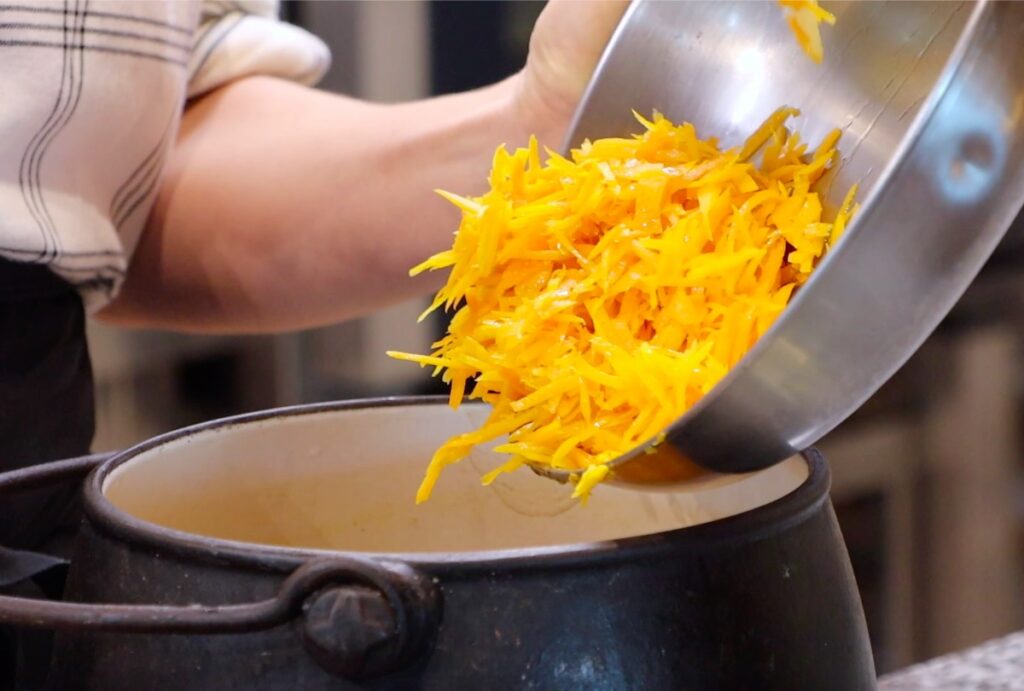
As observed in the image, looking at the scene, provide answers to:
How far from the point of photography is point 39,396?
91 cm

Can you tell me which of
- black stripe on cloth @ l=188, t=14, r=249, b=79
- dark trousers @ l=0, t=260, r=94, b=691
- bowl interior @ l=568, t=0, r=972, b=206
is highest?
bowl interior @ l=568, t=0, r=972, b=206

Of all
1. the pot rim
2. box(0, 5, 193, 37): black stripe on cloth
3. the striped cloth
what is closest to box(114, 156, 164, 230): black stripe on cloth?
the striped cloth

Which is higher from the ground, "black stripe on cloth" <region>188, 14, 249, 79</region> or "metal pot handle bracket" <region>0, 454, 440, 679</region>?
"metal pot handle bracket" <region>0, 454, 440, 679</region>

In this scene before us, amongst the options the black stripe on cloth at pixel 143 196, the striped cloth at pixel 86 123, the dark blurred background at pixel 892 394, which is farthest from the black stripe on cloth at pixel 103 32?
the dark blurred background at pixel 892 394

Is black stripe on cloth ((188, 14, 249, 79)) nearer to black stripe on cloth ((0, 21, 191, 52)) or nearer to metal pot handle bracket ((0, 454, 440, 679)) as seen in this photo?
black stripe on cloth ((0, 21, 191, 52))

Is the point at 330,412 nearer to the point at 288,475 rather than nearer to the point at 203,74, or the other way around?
the point at 288,475

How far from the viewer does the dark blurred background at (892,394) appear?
2.26 metres

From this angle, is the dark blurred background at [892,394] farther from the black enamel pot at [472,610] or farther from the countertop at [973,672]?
the black enamel pot at [472,610]

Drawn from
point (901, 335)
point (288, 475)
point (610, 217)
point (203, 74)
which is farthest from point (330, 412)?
point (203, 74)

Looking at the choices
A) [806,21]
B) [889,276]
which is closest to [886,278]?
[889,276]

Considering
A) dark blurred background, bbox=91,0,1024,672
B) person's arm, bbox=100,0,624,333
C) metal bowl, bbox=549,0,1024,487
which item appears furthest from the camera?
dark blurred background, bbox=91,0,1024,672

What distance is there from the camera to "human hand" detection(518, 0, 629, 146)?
2.81 feet

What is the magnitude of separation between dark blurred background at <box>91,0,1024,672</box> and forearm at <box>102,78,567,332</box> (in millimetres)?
1147

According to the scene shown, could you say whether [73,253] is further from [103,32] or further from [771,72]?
[771,72]
